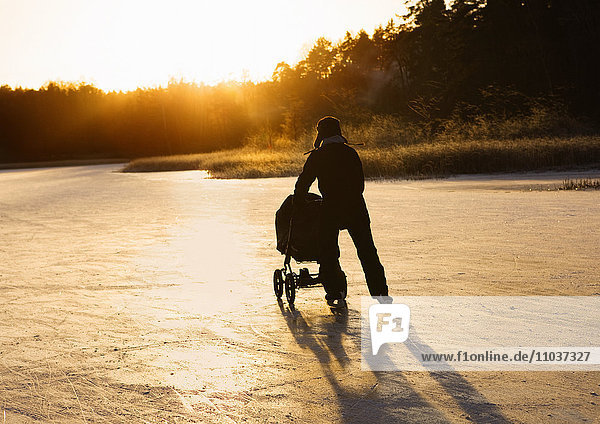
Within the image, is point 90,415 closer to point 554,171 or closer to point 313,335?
point 313,335

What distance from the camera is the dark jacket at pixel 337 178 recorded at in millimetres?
6191

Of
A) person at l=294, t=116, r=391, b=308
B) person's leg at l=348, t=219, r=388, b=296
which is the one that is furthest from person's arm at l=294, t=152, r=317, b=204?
person's leg at l=348, t=219, r=388, b=296

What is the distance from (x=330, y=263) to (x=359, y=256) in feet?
0.94

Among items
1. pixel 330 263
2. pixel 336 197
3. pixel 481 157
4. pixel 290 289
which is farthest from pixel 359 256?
pixel 481 157

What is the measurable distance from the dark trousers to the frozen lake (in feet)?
1.04

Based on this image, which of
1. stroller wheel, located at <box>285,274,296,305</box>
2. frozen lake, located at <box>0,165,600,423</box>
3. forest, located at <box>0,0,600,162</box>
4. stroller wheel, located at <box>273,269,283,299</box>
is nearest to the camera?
frozen lake, located at <box>0,165,600,423</box>

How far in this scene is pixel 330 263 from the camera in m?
6.39

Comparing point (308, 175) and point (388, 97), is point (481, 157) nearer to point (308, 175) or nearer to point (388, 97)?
point (308, 175)

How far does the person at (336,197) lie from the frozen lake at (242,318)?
455mm

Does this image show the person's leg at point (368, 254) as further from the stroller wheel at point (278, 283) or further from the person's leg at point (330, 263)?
the stroller wheel at point (278, 283)

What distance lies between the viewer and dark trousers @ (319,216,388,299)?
6293mm

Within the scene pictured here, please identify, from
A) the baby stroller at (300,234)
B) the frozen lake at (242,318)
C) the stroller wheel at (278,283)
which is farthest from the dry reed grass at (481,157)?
the baby stroller at (300,234)

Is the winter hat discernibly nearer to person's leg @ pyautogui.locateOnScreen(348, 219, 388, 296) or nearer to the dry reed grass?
person's leg @ pyautogui.locateOnScreen(348, 219, 388, 296)

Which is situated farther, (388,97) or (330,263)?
(388,97)
